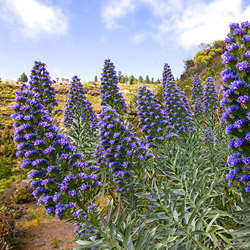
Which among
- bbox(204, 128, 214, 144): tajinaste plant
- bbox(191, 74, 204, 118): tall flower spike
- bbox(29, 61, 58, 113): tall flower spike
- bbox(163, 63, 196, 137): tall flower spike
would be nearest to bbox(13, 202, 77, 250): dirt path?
bbox(29, 61, 58, 113): tall flower spike

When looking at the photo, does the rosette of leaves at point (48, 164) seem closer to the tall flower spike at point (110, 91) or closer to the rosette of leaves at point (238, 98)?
the rosette of leaves at point (238, 98)

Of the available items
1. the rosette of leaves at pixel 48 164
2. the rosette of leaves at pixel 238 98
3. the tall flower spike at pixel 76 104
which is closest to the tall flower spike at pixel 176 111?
the tall flower spike at pixel 76 104

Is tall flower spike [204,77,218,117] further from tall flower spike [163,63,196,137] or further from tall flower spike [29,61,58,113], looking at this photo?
tall flower spike [29,61,58,113]

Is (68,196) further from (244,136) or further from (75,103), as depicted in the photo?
(75,103)

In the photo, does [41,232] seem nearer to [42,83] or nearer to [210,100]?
[42,83]

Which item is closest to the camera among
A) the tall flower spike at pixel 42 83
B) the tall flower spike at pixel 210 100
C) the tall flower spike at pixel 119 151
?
→ the tall flower spike at pixel 119 151

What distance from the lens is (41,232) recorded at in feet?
27.1

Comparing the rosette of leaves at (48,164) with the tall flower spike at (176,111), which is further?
the tall flower spike at (176,111)

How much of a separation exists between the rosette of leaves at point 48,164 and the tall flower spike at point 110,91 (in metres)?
3.18

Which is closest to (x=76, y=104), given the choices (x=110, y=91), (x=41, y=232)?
(x=110, y=91)

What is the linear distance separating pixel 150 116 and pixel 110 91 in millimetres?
1921

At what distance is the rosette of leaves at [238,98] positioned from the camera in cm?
197

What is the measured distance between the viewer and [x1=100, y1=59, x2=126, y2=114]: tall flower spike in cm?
561

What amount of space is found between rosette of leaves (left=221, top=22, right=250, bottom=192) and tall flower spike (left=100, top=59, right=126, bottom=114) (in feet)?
12.0
